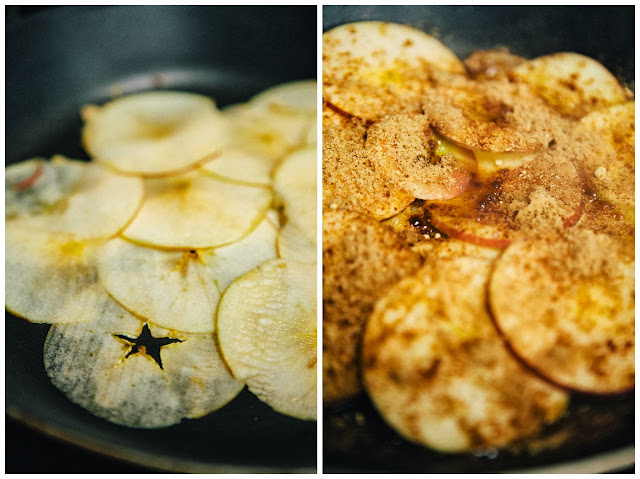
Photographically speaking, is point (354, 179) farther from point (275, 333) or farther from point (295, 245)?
point (275, 333)

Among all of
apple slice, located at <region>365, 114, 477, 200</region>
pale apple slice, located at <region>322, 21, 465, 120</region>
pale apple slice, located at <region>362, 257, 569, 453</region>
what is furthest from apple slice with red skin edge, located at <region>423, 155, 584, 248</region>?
pale apple slice, located at <region>322, 21, 465, 120</region>

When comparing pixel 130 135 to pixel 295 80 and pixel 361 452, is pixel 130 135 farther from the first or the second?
pixel 361 452

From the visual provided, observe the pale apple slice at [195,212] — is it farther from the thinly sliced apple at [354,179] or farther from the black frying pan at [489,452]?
the black frying pan at [489,452]

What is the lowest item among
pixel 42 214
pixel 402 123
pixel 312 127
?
pixel 42 214

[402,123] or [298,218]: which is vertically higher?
[402,123]

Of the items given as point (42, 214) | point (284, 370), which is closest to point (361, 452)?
point (284, 370)

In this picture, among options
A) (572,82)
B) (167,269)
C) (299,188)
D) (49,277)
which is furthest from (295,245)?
(572,82)

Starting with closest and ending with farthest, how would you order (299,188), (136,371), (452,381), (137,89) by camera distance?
1. (452,381)
2. (136,371)
3. (299,188)
4. (137,89)
